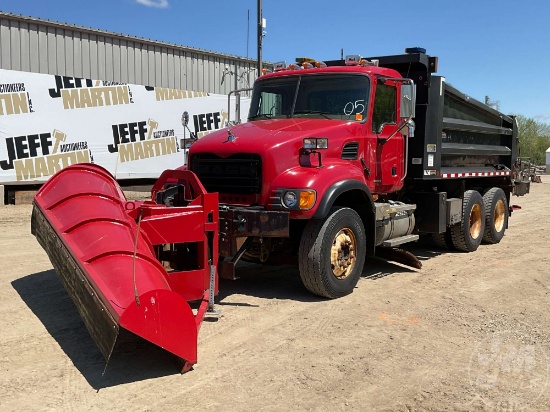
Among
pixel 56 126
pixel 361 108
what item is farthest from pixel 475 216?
pixel 56 126

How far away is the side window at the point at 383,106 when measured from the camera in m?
6.76

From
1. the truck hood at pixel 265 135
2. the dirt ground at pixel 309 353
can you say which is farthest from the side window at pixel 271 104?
the dirt ground at pixel 309 353

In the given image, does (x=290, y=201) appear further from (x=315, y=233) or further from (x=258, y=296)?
(x=258, y=296)

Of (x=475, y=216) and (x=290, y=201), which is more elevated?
(x=290, y=201)

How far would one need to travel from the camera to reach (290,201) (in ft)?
18.3

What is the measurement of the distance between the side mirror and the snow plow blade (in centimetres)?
268

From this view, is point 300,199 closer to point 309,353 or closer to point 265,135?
point 265,135

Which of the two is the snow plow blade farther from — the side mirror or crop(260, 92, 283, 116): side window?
the side mirror

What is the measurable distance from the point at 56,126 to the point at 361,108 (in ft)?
32.4

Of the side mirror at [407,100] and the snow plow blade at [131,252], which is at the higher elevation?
the side mirror at [407,100]

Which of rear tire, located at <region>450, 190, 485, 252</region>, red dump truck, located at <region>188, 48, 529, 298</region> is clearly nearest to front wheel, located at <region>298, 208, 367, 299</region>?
red dump truck, located at <region>188, 48, 529, 298</region>

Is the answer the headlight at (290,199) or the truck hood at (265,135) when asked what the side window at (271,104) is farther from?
the headlight at (290,199)

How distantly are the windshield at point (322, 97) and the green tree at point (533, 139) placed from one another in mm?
67352

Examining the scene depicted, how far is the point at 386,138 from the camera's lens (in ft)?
22.9
